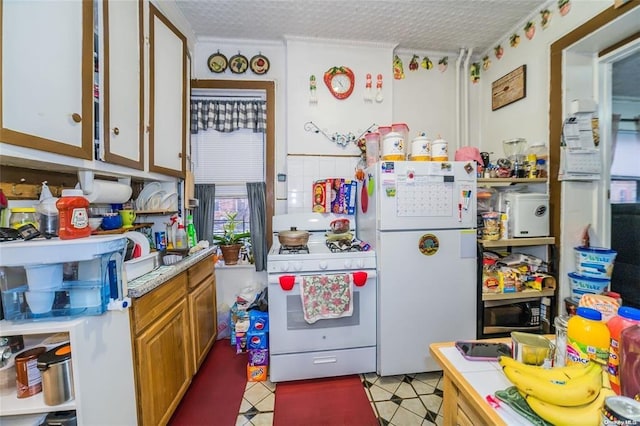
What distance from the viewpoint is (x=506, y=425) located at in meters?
0.59

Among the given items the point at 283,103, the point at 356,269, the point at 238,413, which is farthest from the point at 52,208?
the point at 283,103

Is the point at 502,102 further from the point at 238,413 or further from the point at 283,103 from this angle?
the point at 238,413

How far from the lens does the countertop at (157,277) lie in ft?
3.93

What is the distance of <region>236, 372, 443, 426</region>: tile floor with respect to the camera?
154 centimetres

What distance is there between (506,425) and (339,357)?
137 centimetres

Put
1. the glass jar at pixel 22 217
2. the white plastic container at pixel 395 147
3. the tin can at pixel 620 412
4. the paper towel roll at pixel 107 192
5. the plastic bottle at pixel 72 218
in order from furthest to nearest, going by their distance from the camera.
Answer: the white plastic container at pixel 395 147 < the paper towel roll at pixel 107 192 < the glass jar at pixel 22 217 < the plastic bottle at pixel 72 218 < the tin can at pixel 620 412

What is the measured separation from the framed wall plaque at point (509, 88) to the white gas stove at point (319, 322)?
194cm

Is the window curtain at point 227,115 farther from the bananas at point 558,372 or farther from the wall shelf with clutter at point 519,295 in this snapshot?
the bananas at point 558,372

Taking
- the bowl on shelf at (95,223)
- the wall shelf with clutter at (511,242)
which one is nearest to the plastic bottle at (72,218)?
the bowl on shelf at (95,223)

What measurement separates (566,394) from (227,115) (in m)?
2.73

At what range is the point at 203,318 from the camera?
200 centimetres

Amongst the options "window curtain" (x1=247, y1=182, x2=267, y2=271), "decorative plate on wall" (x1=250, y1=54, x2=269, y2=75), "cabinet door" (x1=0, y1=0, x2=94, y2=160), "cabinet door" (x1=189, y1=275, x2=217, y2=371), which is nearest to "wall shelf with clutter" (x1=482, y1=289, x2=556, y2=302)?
"window curtain" (x1=247, y1=182, x2=267, y2=271)

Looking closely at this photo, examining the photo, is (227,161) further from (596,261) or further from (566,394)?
(596,261)

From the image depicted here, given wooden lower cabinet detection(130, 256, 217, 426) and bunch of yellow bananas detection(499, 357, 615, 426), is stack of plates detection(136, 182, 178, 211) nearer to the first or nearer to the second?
wooden lower cabinet detection(130, 256, 217, 426)
